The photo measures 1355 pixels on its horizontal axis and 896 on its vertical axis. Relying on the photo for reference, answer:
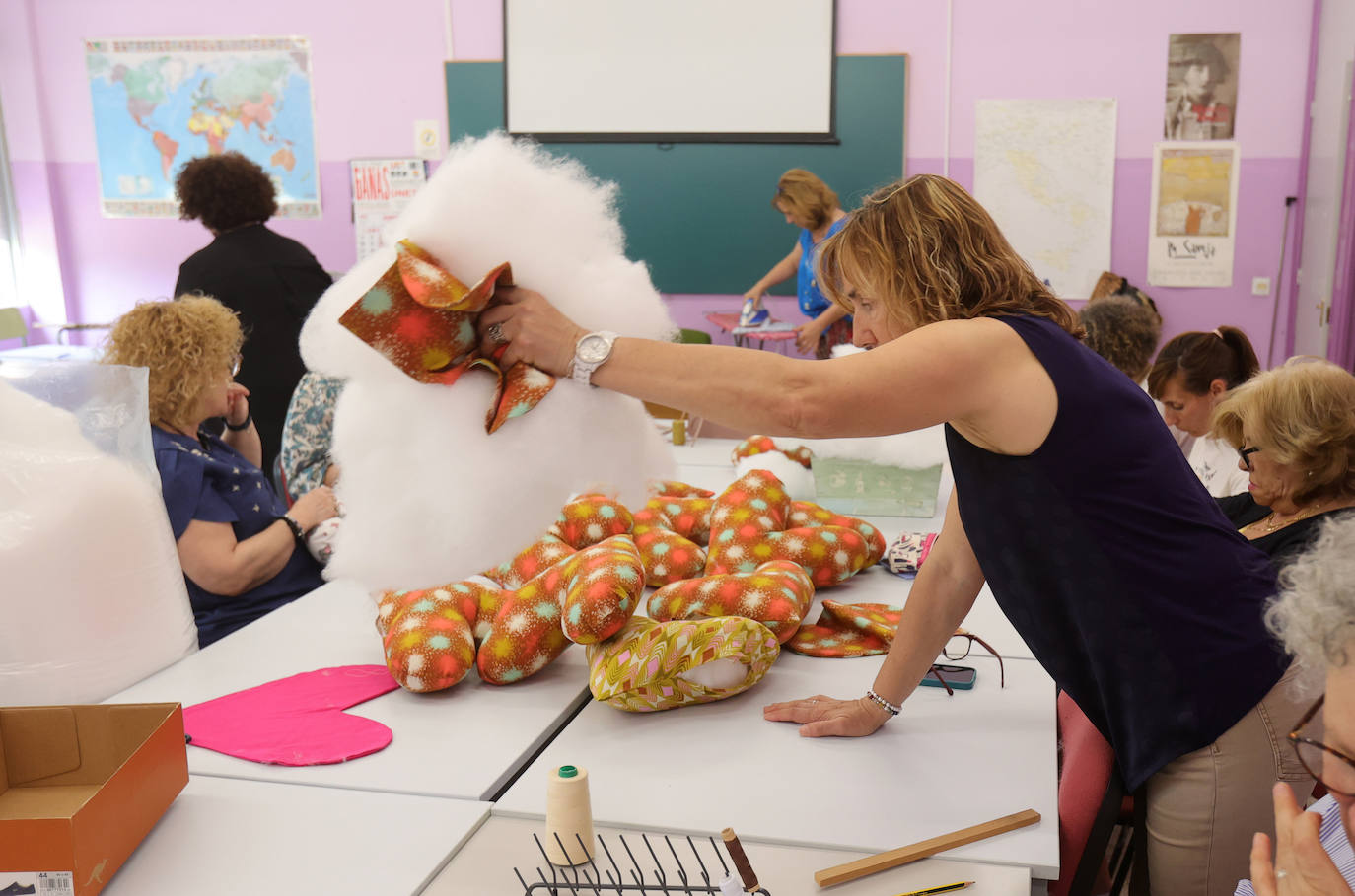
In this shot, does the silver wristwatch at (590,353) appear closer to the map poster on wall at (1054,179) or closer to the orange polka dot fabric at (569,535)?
the orange polka dot fabric at (569,535)

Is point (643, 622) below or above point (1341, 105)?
below

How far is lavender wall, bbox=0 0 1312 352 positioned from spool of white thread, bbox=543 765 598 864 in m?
4.73

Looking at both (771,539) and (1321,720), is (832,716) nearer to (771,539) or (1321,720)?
(771,539)

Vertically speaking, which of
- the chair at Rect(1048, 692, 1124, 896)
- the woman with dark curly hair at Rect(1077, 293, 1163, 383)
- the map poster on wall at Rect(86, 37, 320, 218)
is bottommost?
the chair at Rect(1048, 692, 1124, 896)

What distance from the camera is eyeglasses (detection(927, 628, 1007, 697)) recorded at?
1.58 metres

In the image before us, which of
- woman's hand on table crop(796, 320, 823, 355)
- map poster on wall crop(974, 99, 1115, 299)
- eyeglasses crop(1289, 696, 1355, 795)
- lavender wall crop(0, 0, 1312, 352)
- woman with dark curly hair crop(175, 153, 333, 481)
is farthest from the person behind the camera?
map poster on wall crop(974, 99, 1115, 299)

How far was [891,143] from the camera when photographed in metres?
5.37

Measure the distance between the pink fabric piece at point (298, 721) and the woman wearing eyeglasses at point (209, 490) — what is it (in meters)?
0.48

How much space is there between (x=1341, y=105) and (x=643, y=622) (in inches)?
163

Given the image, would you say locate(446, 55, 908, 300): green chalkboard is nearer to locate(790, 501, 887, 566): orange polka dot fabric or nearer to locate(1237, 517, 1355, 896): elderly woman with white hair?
locate(790, 501, 887, 566): orange polka dot fabric

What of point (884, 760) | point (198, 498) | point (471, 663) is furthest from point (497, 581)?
point (884, 760)

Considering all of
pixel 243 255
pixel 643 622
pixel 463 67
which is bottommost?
pixel 643 622

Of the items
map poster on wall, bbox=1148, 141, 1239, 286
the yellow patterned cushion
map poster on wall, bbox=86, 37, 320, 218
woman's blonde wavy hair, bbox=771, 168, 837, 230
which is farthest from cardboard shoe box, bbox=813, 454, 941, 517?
map poster on wall, bbox=86, 37, 320, 218

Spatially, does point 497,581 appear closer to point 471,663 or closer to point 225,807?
point 471,663
